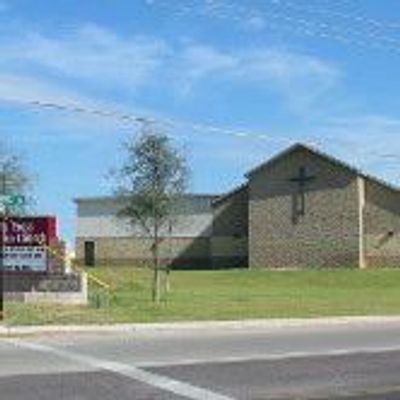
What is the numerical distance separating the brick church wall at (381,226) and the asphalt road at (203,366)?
47.6 metres

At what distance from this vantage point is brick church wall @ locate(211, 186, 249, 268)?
8281cm

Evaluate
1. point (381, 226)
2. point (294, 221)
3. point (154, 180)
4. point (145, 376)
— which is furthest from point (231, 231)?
point (145, 376)

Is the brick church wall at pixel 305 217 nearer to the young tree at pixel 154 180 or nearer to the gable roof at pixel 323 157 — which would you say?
the gable roof at pixel 323 157

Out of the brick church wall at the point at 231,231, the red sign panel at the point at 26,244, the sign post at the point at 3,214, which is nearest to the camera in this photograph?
the sign post at the point at 3,214

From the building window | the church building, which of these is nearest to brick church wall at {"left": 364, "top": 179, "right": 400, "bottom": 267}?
the church building

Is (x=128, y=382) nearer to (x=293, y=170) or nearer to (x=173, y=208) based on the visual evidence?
(x=173, y=208)

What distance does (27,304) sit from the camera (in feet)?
111

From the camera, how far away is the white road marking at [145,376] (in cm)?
1494

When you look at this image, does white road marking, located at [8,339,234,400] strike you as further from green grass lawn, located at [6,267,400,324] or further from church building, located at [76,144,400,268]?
church building, located at [76,144,400,268]

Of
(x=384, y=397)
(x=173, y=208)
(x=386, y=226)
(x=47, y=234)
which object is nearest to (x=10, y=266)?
(x=47, y=234)

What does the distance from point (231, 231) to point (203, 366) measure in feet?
216

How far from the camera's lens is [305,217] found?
7719 centimetres

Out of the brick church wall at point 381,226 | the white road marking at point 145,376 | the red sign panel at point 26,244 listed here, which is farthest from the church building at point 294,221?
the white road marking at point 145,376

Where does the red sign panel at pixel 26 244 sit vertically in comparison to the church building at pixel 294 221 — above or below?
below
